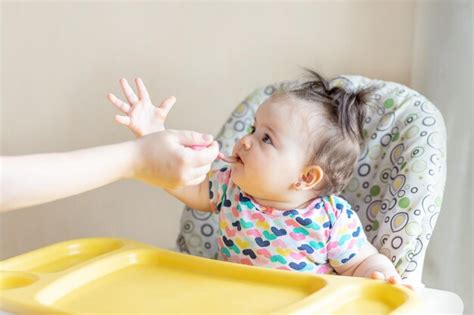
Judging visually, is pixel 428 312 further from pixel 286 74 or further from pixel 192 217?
pixel 286 74

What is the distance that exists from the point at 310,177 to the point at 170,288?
309 millimetres

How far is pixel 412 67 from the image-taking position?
1.90 meters

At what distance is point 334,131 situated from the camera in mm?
1271

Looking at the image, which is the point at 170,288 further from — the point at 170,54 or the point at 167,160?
the point at 170,54

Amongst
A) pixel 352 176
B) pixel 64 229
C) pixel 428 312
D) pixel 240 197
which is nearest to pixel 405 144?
pixel 352 176

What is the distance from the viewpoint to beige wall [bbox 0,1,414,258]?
190 centimetres

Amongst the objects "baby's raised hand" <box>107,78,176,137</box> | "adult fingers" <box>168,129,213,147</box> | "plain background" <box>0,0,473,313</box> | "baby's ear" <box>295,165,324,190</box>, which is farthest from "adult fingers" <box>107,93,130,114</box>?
"plain background" <box>0,0,473,313</box>

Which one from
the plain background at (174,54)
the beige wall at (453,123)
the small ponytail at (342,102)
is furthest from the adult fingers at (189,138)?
the plain background at (174,54)

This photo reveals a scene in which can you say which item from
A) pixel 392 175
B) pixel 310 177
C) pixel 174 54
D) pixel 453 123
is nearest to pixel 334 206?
pixel 310 177

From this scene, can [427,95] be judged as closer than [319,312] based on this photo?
No

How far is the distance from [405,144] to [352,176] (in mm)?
118

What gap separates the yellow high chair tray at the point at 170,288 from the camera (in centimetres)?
101

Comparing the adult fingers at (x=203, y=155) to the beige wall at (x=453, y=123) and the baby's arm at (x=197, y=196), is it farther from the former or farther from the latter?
the beige wall at (x=453, y=123)

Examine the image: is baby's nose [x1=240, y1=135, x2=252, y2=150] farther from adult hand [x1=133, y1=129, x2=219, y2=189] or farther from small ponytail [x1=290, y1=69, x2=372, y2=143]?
adult hand [x1=133, y1=129, x2=219, y2=189]
